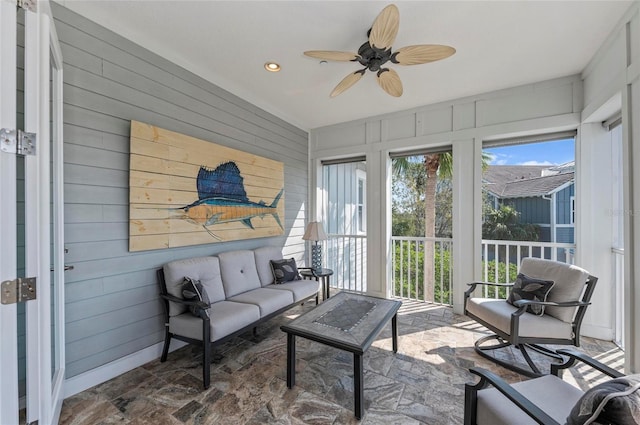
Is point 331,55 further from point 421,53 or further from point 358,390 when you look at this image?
point 358,390

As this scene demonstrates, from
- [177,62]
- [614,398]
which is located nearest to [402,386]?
[614,398]

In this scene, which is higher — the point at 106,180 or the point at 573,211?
the point at 106,180

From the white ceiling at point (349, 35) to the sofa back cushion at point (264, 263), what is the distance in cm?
214

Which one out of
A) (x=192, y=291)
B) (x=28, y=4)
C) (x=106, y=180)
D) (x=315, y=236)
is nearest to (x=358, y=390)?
(x=192, y=291)

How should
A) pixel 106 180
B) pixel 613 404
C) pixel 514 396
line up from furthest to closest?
pixel 106 180 < pixel 514 396 < pixel 613 404

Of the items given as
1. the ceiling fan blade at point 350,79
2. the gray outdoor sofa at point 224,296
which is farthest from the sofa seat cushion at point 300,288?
the ceiling fan blade at point 350,79

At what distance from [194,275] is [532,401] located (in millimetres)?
2650

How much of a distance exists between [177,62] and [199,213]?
62.9 inches

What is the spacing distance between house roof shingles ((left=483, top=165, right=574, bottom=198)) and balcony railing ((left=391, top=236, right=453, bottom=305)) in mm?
971

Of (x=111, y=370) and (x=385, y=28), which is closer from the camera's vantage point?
(x=385, y=28)

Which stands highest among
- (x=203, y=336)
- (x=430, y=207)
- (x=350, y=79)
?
(x=350, y=79)

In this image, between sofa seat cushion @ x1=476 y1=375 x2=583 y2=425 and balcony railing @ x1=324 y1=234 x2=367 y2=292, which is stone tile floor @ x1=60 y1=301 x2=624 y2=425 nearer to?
sofa seat cushion @ x1=476 y1=375 x2=583 y2=425

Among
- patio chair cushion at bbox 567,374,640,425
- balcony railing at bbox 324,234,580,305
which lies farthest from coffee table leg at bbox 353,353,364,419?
balcony railing at bbox 324,234,580,305

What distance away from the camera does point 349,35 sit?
2.34 metres
